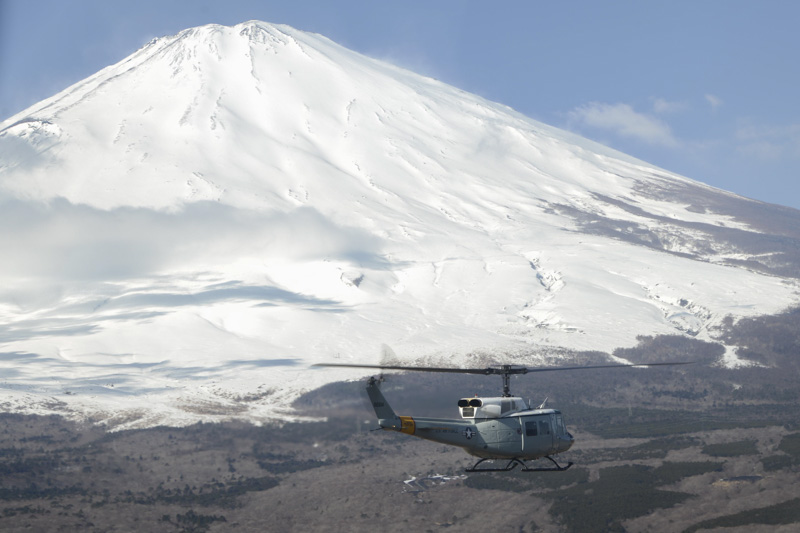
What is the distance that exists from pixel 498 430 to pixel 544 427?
Result: 2007mm

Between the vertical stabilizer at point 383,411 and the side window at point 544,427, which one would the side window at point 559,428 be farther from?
the vertical stabilizer at point 383,411

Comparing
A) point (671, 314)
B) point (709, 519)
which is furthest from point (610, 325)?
point (709, 519)

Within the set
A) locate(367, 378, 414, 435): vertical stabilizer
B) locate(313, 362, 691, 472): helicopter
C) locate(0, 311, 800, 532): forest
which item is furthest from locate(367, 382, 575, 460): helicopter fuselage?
locate(0, 311, 800, 532): forest

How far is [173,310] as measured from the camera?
178 meters

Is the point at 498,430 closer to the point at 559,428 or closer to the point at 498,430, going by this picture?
the point at 498,430

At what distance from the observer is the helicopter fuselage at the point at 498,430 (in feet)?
122

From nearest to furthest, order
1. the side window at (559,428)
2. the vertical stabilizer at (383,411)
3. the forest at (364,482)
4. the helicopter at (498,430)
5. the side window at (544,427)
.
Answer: the vertical stabilizer at (383,411), the helicopter at (498,430), the side window at (544,427), the side window at (559,428), the forest at (364,482)

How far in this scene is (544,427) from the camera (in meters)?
38.3

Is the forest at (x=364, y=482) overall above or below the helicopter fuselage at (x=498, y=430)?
below

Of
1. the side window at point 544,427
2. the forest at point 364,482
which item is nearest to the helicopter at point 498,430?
the side window at point 544,427

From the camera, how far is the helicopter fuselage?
37.1m

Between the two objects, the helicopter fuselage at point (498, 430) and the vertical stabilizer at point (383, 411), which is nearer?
the vertical stabilizer at point (383, 411)

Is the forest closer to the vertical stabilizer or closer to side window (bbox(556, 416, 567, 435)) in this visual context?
side window (bbox(556, 416, 567, 435))

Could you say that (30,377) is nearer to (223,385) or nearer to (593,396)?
(223,385)
